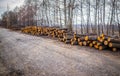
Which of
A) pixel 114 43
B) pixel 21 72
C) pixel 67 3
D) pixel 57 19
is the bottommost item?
pixel 21 72

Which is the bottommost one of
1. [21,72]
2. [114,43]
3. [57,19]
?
[21,72]

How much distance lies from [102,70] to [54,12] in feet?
120

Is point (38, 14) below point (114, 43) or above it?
above

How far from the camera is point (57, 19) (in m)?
42.0

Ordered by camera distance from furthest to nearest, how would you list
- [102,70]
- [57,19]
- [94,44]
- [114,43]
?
[57,19], [94,44], [114,43], [102,70]

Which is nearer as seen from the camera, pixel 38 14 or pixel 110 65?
pixel 110 65

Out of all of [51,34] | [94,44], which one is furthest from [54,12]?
[94,44]

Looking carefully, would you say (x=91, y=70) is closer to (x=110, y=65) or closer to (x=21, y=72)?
(x=110, y=65)

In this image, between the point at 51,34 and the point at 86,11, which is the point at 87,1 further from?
the point at 51,34

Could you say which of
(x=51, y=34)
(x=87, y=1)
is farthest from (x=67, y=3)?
(x=51, y=34)

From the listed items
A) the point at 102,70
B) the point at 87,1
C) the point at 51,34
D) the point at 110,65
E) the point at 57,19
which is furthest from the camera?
the point at 57,19

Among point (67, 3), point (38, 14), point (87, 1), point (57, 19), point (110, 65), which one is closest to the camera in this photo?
point (110, 65)

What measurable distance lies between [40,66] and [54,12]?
35.6 metres

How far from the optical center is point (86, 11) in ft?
121
